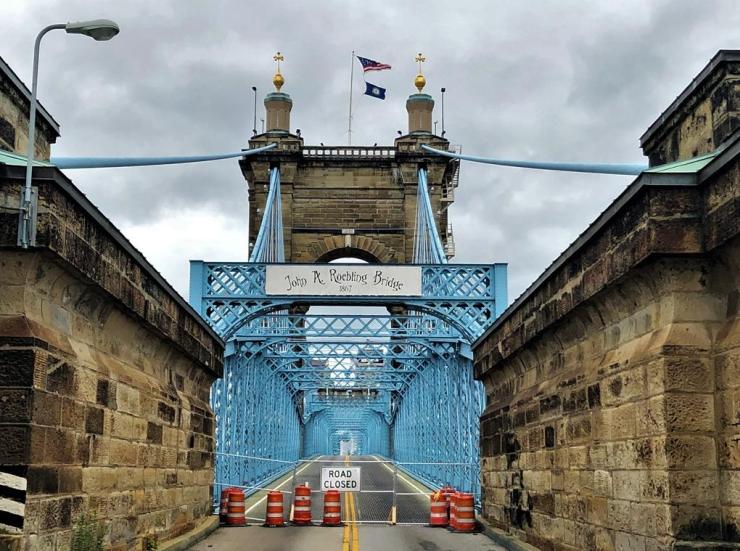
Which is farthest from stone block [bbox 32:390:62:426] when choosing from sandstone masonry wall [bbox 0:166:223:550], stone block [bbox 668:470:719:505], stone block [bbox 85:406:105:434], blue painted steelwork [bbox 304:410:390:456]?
blue painted steelwork [bbox 304:410:390:456]

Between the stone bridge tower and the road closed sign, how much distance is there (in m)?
23.4

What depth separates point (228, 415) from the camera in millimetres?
27375

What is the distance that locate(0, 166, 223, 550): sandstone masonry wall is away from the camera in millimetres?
7047

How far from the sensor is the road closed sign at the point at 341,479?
20188 mm

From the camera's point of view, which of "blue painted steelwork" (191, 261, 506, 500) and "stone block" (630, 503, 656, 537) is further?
"blue painted steelwork" (191, 261, 506, 500)

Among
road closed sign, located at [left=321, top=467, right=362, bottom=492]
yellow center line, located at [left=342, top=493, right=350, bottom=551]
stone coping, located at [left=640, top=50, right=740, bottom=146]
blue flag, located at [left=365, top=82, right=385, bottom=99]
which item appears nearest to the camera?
stone coping, located at [left=640, top=50, right=740, bottom=146]

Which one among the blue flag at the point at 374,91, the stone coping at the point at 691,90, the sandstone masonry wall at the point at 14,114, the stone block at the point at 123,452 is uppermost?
the blue flag at the point at 374,91

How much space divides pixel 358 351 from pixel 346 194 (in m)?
8.77

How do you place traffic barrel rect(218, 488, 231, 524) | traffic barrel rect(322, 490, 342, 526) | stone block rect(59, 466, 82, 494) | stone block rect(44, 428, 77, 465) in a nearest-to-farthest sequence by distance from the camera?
stone block rect(44, 428, 77, 465)
stone block rect(59, 466, 82, 494)
traffic barrel rect(218, 488, 231, 524)
traffic barrel rect(322, 490, 342, 526)

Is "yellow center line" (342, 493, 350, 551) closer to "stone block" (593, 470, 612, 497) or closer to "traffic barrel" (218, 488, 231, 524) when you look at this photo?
"traffic barrel" (218, 488, 231, 524)

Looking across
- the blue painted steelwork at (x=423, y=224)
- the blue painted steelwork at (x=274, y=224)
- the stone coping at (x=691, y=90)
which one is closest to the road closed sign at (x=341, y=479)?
the stone coping at (x=691, y=90)

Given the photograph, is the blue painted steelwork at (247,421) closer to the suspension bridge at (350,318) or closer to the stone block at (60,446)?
the suspension bridge at (350,318)

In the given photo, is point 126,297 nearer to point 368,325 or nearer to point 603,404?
point 603,404

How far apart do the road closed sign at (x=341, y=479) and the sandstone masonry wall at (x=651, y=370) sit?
10.2 meters
